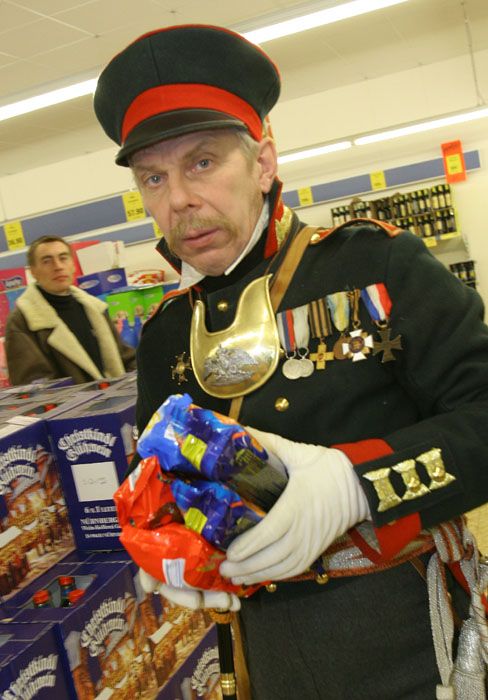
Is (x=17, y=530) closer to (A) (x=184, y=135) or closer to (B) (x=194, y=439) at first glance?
(B) (x=194, y=439)

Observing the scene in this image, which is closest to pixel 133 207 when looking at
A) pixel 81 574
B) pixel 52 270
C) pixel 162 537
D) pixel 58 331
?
pixel 52 270

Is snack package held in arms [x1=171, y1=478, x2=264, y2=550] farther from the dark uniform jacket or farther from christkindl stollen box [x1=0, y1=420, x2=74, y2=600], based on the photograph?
christkindl stollen box [x1=0, y1=420, x2=74, y2=600]

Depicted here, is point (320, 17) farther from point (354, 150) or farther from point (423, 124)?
point (354, 150)

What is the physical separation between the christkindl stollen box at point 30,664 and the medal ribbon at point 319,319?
842 mm

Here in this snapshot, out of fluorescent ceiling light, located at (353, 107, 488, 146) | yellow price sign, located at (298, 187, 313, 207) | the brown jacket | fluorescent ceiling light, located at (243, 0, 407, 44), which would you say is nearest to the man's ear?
the brown jacket

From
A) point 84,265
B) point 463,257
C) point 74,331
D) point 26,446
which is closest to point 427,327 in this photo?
point 26,446

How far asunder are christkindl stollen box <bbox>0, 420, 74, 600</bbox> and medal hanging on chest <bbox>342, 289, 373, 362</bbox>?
0.94 m

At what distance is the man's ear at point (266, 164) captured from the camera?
4.01 ft

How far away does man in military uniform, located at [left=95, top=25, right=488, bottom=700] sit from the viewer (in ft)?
3.37

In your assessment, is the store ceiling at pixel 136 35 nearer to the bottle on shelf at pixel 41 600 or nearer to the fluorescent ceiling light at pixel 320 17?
the fluorescent ceiling light at pixel 320 17

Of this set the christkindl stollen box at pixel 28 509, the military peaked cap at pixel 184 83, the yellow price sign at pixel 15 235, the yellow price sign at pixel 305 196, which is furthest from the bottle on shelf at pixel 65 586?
the yellow price sign at pixel 15 235

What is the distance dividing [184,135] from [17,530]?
1057 millimetres

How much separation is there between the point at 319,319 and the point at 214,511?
0.40m

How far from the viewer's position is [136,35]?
633 centimetres
